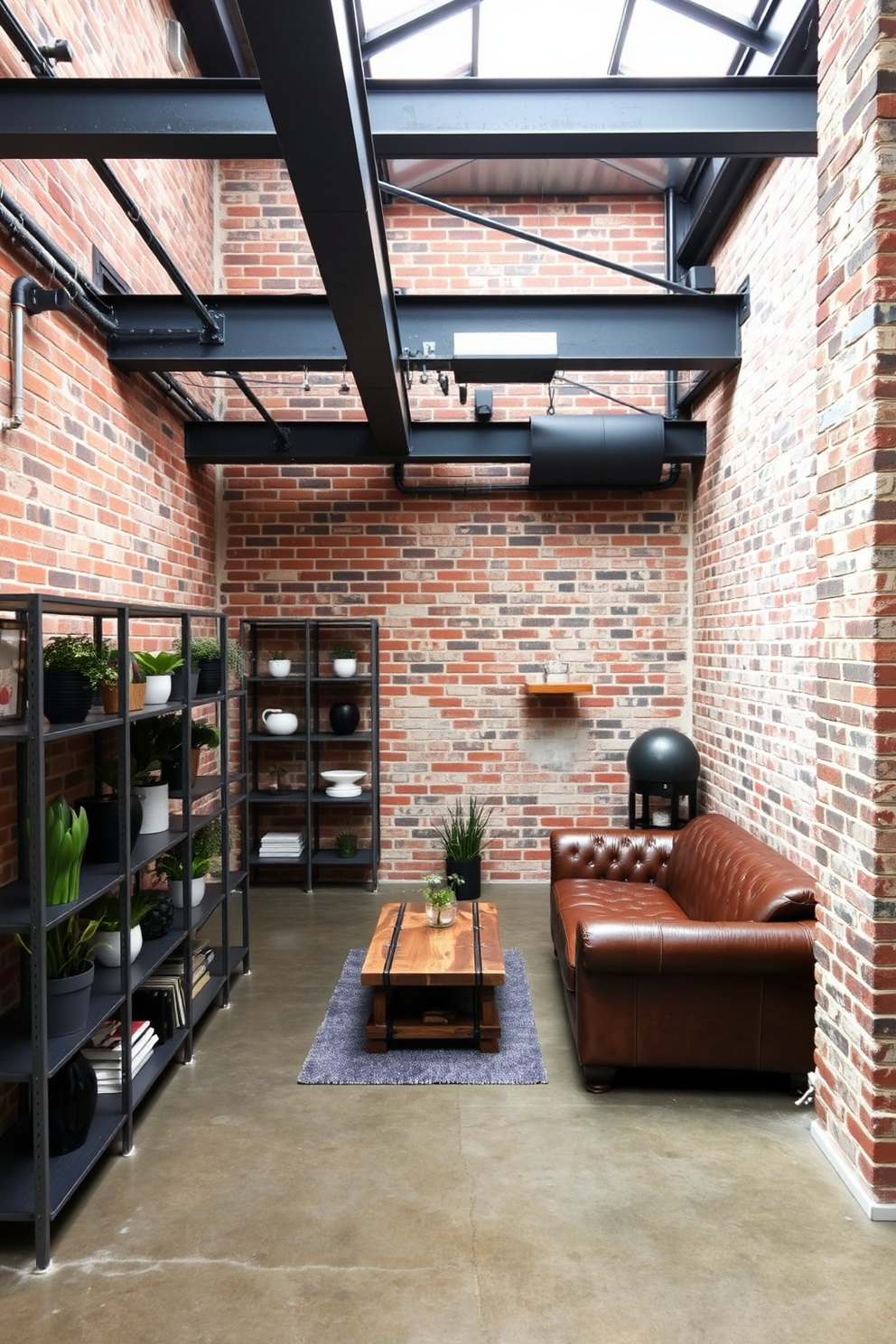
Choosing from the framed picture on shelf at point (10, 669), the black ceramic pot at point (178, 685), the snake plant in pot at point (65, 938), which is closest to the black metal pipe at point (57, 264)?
the framed picture on shelf at point (10, 669)

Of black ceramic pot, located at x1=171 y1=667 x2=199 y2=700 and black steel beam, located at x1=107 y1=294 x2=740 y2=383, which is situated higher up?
black steel beam, located at x1=107 y1=294 x2=740 y2=383

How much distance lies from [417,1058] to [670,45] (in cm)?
504

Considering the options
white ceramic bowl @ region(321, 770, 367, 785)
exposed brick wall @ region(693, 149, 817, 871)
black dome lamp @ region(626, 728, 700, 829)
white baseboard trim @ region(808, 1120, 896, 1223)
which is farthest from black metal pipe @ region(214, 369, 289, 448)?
white baseboard trim @ region(808, 1120, 896, 1223)

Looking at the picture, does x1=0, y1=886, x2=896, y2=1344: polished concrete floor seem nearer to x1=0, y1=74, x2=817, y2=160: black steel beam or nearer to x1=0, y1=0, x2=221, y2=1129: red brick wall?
x1=0, y1=0, x2=221, y2=1129: red brick wall

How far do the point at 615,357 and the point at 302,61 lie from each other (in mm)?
2695

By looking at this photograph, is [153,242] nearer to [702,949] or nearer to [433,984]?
[433,984]

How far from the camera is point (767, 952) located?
308cm

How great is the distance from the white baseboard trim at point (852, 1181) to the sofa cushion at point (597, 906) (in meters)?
1.04

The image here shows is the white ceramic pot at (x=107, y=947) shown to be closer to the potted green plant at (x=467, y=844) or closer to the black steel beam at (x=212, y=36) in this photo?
the potted green plant at (x=467, y=844)

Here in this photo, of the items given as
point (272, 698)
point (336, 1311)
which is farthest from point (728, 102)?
point (272, 698)

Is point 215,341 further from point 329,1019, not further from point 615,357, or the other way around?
point 329,1019

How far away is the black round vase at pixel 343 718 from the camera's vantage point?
5965 mm

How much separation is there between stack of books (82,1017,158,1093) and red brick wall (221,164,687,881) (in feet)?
10.4

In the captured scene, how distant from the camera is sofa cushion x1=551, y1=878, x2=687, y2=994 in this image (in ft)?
13.0
